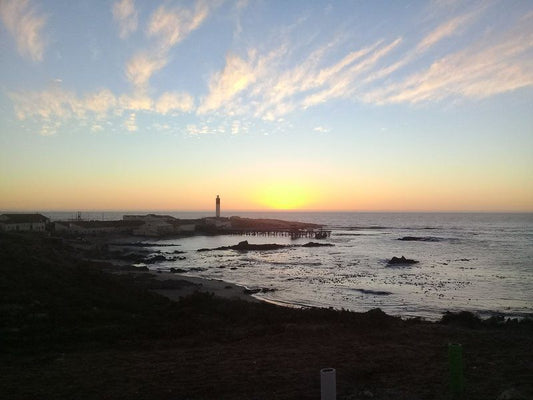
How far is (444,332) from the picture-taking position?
442 inches

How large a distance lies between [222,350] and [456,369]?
511 centimetres

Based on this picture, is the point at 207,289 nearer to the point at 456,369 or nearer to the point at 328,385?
the point at 456,369

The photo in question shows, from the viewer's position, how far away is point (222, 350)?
932cm

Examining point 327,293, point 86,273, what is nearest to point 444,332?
point 327,293

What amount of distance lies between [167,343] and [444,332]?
7.34 meters

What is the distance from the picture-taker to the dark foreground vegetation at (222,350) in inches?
265

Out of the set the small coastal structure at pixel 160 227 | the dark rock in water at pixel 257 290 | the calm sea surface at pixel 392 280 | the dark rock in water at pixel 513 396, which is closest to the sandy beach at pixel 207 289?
the dark rock in water at pixel 257 290

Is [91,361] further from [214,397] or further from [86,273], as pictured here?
[86,273]

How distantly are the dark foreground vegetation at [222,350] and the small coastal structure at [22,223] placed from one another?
44.0 meters

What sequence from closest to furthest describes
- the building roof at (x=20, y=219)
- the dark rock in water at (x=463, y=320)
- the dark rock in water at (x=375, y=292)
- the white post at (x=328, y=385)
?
the white post at (x=328, y=385), the dark rock in water at (x=463, y=320), the dark rock in water at (x=375, y=292), the building roof at (x=20, y=219)

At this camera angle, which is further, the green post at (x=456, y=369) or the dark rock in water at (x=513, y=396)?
the green post at (x=456, y=369)

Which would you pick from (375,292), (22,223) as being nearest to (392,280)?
(375,292)

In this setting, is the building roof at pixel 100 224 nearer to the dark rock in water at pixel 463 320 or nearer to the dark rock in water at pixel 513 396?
the dark rock in water at pixel 463 320

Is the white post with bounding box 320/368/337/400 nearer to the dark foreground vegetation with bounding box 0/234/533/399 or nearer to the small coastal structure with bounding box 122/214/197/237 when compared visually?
the dark foreground vegetation with bounding box 0/234/533/399
